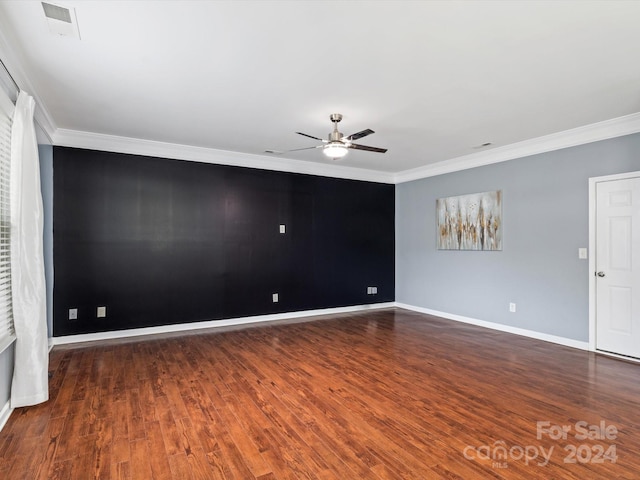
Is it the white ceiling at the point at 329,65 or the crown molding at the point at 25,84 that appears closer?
the white ceiling at the point at 329,65

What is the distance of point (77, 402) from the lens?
9.34ft

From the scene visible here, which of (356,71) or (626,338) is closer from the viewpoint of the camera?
(356,71)

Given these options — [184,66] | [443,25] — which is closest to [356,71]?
[443,25]

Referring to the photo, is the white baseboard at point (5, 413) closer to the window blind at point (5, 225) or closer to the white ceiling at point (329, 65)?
the window blind at point (5, 225)

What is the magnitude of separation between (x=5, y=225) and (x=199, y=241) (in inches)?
107

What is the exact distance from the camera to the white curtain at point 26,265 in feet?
8.94

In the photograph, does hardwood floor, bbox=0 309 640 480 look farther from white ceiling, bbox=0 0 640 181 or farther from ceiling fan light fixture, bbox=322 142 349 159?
white ceiling, bbox=0 0 640 181

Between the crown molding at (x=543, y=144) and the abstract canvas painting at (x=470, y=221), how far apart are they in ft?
1.67

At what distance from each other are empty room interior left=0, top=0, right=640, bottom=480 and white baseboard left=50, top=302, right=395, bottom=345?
3 cm

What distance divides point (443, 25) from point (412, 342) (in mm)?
3642

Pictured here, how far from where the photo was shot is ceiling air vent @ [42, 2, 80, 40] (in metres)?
2.13

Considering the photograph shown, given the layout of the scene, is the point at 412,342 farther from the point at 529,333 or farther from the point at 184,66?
the point at 184,66

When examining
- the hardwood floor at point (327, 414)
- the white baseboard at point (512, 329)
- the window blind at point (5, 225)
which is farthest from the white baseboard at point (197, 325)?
the window blind at point (5, 225)

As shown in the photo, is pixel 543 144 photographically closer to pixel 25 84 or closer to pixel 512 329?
pixel 512 329
